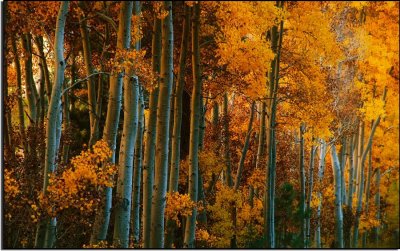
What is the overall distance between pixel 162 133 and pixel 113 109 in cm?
76

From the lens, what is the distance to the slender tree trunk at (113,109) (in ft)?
24.4

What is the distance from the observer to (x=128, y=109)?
7727 millimetres

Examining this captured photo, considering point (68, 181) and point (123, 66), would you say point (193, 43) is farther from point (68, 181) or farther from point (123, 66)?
point (68, 181)

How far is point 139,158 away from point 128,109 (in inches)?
68.2

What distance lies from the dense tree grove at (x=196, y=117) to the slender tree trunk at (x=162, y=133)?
19 millimetres

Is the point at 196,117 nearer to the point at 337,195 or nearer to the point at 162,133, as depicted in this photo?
the point at 162,133

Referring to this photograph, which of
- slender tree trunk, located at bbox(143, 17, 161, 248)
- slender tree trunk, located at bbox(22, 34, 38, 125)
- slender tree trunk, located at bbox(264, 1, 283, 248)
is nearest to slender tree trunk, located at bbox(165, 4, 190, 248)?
slender tree trunk, located at bbox(143, 17, 161, 248)

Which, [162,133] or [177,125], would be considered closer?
[162,133]

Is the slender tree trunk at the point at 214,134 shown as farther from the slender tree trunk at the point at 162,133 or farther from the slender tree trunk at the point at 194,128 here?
the slender tree trunk at the point at 162,133

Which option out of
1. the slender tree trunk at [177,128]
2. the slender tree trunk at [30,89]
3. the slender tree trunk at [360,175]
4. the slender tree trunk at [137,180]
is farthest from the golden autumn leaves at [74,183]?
the slender tree trunk at [30,89]

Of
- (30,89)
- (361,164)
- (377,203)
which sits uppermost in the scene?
(30,89)

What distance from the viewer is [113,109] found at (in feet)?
25.3

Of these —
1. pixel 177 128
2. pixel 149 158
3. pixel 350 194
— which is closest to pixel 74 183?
pixel 149 158

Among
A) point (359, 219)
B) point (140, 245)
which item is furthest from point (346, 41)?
point (140, 245)
